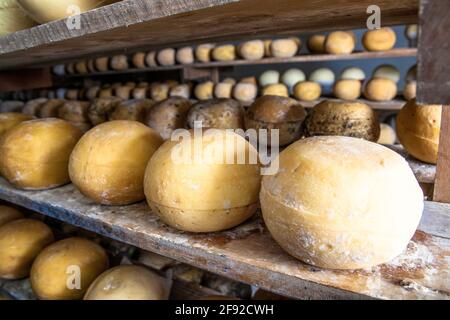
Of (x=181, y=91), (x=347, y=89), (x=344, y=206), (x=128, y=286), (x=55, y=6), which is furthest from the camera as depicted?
(x=181, y=91)

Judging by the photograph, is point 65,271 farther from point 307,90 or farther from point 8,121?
point 307,90

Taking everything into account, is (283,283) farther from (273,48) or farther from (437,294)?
(273,48)

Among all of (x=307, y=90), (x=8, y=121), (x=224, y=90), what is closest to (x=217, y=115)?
(x=8, y=121)

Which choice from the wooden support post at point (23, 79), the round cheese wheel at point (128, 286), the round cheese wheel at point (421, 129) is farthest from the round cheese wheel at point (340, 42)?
the round cheese wheel at point (128, 286)

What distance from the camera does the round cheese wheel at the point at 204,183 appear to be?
662 millimetres

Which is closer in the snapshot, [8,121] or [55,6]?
[55,6]

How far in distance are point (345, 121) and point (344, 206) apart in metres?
0.57

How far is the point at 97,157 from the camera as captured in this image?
0.82 metres

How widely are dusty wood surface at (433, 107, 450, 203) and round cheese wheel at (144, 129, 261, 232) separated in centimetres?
44

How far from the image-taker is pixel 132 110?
134 cm

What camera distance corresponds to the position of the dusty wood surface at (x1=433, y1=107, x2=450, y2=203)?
0.79m
